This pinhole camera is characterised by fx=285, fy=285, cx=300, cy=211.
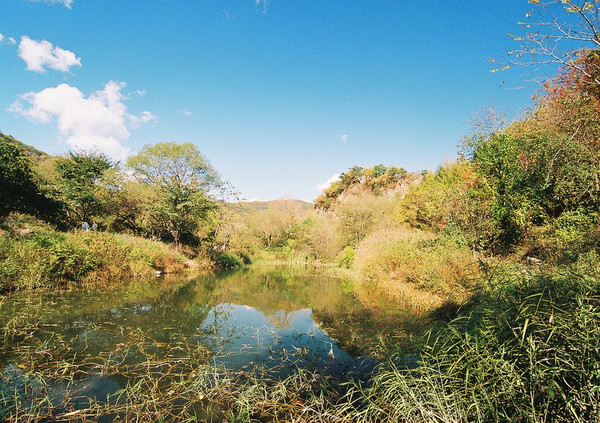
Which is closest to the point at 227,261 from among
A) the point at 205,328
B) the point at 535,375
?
the point at 205,328

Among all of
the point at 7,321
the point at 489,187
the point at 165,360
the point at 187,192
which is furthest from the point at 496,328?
the point at 187,192

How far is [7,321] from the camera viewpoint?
6.42 meters

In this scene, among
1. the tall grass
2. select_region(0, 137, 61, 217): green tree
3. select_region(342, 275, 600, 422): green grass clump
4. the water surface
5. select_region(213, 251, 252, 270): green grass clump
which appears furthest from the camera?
select_region(213, 251, 252, 270): green grass clump

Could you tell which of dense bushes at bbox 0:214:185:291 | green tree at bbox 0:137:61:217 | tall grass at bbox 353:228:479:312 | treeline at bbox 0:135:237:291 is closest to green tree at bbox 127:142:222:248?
treeline at bbox 0:135:237:291

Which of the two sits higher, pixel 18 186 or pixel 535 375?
pixel 18 186

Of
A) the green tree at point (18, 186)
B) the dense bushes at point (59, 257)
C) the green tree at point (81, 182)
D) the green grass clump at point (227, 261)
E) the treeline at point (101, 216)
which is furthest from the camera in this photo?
the green grass clump at point (227, 261)

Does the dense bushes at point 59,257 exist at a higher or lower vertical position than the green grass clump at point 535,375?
lower

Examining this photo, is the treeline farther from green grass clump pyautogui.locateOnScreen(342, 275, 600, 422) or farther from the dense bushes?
green grass clump pyautogui.locateOnScreen(342, 275, 600, 422)

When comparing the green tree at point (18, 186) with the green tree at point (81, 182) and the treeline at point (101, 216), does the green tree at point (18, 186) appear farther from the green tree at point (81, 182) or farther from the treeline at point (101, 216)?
the green tree at point (81, 182)

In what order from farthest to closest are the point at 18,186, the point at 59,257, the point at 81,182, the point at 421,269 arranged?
the point at 81,182
the point at 18,186
the point at 421,269
the point at 59,257

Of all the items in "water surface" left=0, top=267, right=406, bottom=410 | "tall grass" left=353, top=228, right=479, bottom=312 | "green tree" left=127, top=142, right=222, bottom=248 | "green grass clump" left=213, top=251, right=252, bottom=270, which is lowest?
"green grass clump" left=213, top=251, right=252, bottom=270

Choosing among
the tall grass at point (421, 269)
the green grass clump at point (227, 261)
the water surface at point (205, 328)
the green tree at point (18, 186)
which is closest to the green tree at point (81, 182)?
the green tree at point (18, 186)

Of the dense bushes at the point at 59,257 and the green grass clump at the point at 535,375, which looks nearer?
the green grass clump at the point at 535,375

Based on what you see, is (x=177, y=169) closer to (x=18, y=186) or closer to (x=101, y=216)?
(x=101, y=216)
